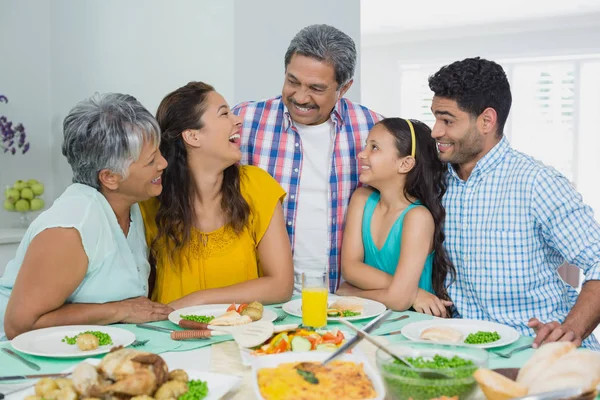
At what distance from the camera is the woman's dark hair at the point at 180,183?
237 cm

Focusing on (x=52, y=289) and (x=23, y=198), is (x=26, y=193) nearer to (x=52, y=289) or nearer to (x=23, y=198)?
(x=23, y=198)

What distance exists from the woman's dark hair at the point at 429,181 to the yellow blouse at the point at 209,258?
54 cm

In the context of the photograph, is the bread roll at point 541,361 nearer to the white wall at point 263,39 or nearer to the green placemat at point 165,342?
the green placemat at point 165,342

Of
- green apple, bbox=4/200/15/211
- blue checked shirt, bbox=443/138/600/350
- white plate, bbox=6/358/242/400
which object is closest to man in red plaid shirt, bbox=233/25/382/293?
blue checked shirt, bbox=443/138/600/350

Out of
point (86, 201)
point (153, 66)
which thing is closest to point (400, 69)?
point (153, 66)

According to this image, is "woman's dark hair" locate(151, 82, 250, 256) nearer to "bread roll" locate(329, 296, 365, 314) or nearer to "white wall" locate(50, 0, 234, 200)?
"bread roll" locate(329, 296, 365, 314)

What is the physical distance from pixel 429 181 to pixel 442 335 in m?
0.95

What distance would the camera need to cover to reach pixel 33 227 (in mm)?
1941

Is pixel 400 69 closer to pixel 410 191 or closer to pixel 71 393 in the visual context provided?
pixel 410 191

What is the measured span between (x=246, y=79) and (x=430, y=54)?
7678mm

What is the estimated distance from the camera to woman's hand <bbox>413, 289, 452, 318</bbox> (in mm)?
2305

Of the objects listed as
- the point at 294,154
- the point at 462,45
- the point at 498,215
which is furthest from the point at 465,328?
the point at 462,45

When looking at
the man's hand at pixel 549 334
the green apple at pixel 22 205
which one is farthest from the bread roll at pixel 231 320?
the green apple at pixel 22 205

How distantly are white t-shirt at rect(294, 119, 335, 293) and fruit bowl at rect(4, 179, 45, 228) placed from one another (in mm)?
1973
